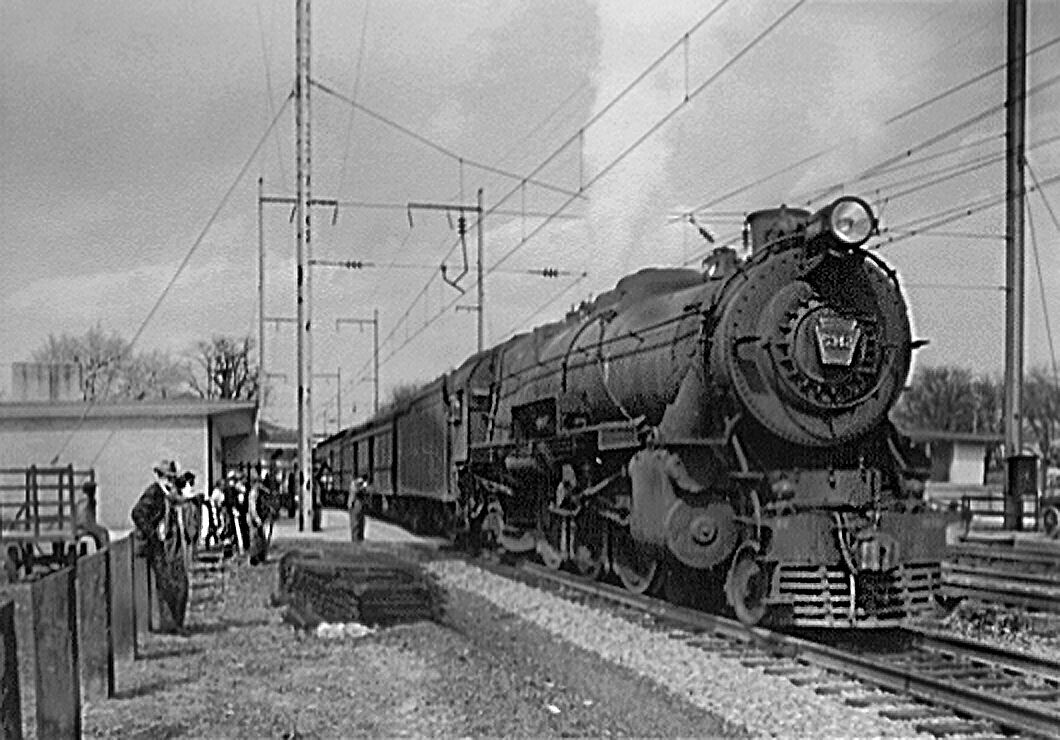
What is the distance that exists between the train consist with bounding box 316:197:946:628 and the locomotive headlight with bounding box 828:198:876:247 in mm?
13

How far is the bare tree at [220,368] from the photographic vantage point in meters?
11.3

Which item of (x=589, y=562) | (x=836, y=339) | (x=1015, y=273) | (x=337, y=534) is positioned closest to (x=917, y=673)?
(x=836, y=339)

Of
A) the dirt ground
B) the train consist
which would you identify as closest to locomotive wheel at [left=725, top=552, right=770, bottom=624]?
the train consist

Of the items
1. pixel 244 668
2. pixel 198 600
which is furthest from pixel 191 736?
pixel 198 600

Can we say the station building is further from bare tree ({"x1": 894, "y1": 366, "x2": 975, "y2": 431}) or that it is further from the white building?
bare tree ({"x1": 894, "y1": 366, "x2": 975, "y2": 431})

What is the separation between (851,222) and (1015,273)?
4386mm

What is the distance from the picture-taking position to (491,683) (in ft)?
22.5

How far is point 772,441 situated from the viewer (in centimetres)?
936

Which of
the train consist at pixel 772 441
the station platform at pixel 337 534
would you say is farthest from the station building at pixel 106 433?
the train consist at pixel 772 441

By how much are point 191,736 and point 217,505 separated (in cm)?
974

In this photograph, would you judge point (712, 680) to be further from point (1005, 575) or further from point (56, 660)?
point (1005, 575)

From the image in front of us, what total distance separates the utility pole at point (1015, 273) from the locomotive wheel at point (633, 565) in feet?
14.0

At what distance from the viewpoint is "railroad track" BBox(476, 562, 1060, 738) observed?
6.18 meters

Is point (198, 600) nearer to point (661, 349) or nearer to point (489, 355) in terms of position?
point (661, 349)
